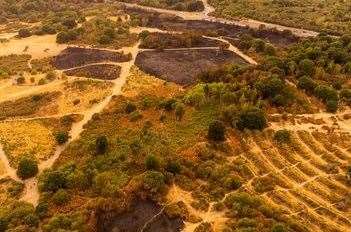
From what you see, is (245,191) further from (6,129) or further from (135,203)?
(6,129)

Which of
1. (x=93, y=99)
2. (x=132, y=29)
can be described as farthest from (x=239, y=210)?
(x=132, y=29)

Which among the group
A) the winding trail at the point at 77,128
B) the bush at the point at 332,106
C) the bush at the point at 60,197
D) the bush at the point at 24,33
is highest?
the bush at the point at 332,106

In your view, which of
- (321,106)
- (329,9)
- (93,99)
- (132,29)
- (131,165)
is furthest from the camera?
Result: (329,9)

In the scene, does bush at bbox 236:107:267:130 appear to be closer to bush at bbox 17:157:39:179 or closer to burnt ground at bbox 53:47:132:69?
bush at bbox 17:157:39:179

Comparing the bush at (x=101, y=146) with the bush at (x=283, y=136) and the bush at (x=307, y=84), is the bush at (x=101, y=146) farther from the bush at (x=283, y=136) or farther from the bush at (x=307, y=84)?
the bush at (x=307, y=84)

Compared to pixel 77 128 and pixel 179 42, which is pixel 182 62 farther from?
pixel 77 128

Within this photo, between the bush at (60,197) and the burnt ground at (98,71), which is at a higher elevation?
the bush at (60,197)

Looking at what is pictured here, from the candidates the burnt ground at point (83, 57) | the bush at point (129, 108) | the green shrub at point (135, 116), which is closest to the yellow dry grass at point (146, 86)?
the bush at point (129, 108)
